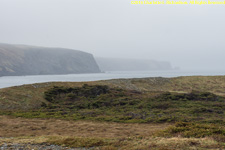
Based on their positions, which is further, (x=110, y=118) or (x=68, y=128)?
(x=110, y=118)

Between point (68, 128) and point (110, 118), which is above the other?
point (68, 128)

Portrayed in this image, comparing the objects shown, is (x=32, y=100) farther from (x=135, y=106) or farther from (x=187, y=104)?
(x=187, y=104)

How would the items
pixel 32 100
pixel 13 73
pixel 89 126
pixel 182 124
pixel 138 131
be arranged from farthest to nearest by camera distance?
pixel 13 73
pixel 32 100
pixel 89 126
pixel 138 131
pixel 182 124

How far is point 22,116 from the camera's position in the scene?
20656 mm

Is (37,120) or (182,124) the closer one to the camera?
(182,124)

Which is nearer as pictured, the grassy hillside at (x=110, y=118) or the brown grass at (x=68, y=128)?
the grassy hillside at (x=110, y=118)

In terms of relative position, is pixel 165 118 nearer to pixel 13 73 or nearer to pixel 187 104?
pixel 187 104

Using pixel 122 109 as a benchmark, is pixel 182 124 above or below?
above

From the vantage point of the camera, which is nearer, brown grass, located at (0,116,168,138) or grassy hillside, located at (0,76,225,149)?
grassy hillside, located at (0,76,225,149)

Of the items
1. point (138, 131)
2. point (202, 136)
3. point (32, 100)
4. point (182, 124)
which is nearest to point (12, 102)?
point (32, 100)

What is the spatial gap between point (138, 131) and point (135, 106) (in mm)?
9237

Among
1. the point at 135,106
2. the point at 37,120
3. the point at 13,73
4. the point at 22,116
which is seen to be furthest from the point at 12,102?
the point at 13,73

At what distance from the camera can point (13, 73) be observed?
17662cm

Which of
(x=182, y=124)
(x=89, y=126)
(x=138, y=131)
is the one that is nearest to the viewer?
(x=182, y=124)
